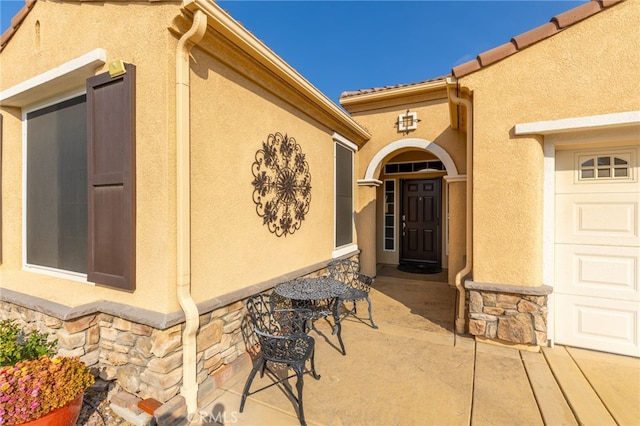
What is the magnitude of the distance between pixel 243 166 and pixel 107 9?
74.4 inches

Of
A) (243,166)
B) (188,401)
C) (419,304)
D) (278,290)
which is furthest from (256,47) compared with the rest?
(419,304)

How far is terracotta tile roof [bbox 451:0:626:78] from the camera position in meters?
3.01

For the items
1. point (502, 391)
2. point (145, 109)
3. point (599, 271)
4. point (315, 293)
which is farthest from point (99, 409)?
point (599, 271)

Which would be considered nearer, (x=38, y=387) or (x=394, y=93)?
(x=38, y=387)

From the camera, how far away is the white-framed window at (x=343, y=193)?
555 cm

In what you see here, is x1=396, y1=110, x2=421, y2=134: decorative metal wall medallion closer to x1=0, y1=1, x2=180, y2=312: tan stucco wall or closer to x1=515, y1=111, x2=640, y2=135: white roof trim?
x1=515, y1=111, x2=640, y2=135: white roof trim

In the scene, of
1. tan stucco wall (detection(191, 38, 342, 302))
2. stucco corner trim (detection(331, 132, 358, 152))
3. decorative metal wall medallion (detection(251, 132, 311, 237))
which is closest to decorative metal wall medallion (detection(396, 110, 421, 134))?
stucco corner trim (detection(331, 132, 358, 152))

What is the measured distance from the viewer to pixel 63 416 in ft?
6.93

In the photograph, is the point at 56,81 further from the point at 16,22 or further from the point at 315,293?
the point at 315,293

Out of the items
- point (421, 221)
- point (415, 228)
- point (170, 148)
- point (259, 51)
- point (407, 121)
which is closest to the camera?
point (170, 148)

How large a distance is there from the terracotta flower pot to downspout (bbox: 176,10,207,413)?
753 millimetres

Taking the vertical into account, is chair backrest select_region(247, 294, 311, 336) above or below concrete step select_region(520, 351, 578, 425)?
above

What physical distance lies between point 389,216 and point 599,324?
5.39 m

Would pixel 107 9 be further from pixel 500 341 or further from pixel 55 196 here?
pixel 500 341
